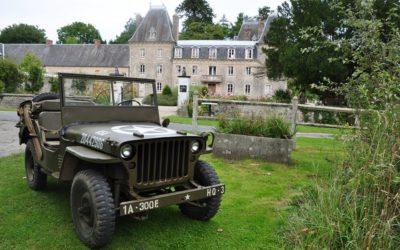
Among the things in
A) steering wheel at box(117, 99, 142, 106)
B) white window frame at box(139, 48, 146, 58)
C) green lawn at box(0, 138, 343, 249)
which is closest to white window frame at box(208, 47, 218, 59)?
white window frame at box(139, 48, 146, 58)

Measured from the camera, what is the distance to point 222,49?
44.7 m

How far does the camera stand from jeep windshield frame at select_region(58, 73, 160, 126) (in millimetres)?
4508

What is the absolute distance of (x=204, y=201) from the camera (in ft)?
14.2

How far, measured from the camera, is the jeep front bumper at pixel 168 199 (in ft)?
11.2

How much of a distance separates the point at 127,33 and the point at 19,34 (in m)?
20.4

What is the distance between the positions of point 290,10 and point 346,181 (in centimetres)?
2100

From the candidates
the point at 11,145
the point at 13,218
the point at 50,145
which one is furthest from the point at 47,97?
the point at 11,145

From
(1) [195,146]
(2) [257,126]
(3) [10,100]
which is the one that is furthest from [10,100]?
(1) [195,146]

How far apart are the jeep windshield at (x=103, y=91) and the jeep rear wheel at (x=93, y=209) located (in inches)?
50.0

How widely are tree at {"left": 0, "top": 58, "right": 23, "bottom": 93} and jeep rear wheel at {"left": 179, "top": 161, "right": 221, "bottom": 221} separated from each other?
2267 cm

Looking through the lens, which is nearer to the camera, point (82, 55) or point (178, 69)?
point (178, 69)

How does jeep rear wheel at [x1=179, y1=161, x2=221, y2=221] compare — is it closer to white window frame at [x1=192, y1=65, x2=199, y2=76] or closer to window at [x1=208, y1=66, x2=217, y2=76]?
window at [x1=208, y1=66, x2=217, y2=76]

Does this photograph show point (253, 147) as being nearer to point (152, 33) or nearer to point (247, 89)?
point (247, 89)

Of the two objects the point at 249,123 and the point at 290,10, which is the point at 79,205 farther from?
the point at 290,10
